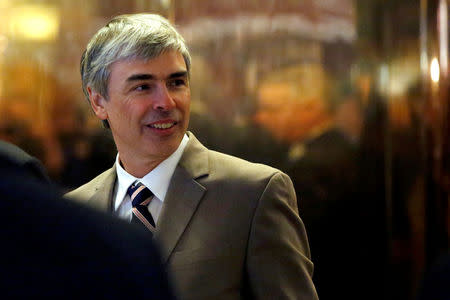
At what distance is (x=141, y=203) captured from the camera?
244 centimetres

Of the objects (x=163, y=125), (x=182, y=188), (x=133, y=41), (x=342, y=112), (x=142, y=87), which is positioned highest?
(x=133, y=41)

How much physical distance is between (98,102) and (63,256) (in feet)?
5.95

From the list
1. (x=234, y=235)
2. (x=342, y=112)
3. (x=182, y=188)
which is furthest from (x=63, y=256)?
(x=342, y=112)

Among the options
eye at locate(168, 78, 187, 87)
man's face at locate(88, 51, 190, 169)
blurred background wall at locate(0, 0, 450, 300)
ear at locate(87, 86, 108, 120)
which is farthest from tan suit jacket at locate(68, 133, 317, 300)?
blurred background wall at locate(0, 0, 450, 300)

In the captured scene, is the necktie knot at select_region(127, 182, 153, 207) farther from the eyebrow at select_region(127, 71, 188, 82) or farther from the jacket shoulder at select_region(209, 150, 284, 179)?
the eyebrow at select_region(127, 71, 188, 82)

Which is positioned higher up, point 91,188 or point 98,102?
point 98,102

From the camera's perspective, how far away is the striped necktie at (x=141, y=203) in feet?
7.92

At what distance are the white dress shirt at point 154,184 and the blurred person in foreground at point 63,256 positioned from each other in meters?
1.54

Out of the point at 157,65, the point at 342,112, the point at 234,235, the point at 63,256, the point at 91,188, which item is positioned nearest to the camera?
the point at 63,256

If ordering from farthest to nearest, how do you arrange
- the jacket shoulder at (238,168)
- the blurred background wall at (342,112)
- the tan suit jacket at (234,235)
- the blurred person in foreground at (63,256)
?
the blurred background wall at (342,112) → the jacket shoulder at (238,168) → the tan suit jacket at (234,235) → the blurred person in foreground at (63,256)

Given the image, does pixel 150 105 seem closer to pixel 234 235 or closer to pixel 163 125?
pixel 163 125

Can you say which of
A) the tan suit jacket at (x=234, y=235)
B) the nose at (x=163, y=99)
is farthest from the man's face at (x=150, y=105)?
the tan suit jacket at (x=234, y=235)

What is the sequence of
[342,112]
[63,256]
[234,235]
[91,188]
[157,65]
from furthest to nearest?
[342,112] < [91,188] < [157,65] < [234,235] < [63,256]

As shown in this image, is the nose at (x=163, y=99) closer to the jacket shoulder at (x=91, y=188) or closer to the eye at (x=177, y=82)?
Result: the eye at (x=177, y=82)
